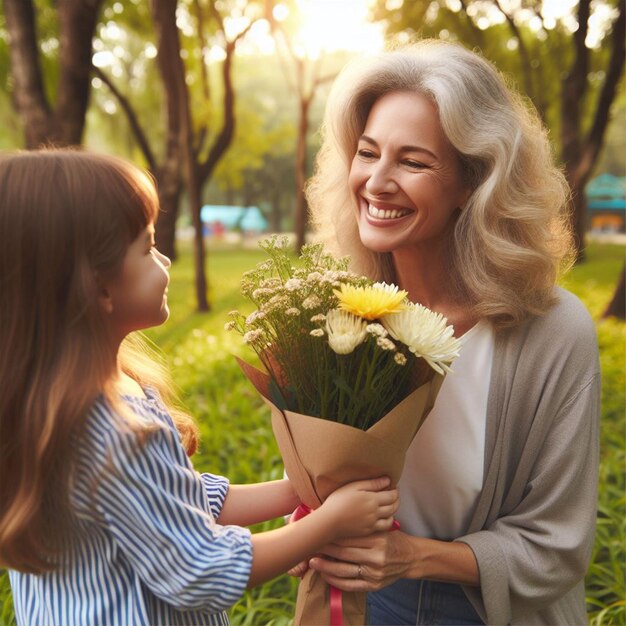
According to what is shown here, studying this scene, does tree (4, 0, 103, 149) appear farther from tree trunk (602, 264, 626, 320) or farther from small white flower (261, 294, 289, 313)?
tree trunk (602, 264, 626, 320)

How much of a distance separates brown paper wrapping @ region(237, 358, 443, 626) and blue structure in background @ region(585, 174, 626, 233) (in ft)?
123

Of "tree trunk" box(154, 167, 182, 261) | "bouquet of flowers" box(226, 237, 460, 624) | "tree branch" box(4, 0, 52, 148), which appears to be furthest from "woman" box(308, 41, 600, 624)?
"tree trunk" box(154, 167, 182, 261)

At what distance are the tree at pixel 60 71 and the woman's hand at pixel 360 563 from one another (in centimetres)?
540

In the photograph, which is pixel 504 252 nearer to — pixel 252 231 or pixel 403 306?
pixel 403 306

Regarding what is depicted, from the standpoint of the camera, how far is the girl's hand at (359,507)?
1547 millimetres

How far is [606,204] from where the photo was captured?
37.7 m

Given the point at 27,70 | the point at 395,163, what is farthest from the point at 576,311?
the point at 27,70

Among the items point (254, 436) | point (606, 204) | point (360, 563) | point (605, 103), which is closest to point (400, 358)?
point (360, 563)

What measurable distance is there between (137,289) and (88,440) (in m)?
0.31

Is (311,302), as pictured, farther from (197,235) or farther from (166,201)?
(166,201)

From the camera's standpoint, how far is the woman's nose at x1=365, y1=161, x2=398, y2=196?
6.61 feet

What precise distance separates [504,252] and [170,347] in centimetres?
572

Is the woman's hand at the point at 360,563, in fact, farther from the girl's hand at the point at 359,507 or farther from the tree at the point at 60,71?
the tree at the point at 60,71

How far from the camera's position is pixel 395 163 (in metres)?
2.04
